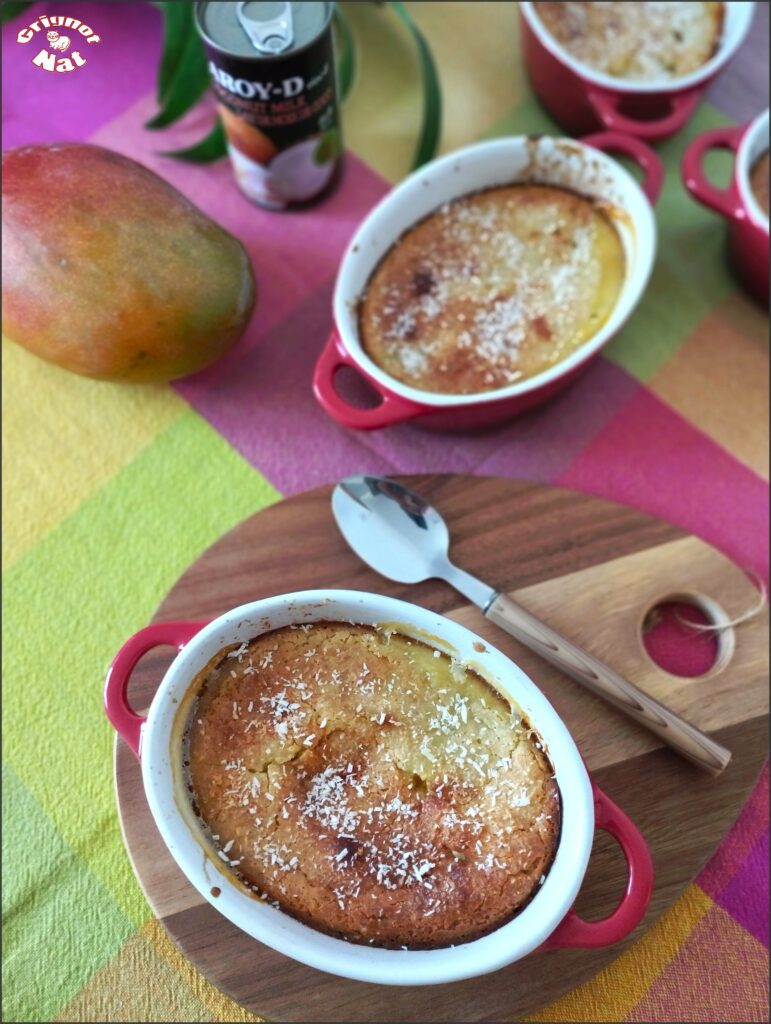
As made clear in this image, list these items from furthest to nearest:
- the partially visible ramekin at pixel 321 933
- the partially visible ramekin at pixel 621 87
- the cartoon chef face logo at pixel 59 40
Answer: the partially visible ramekin at pixel 621 87, the partially visible ramekin at pixel 321 933, the cartoon chef face logo at pixel 59 40

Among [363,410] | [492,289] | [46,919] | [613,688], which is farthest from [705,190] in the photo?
[46,919]

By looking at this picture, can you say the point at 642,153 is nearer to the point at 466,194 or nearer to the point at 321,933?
the point at 466,194

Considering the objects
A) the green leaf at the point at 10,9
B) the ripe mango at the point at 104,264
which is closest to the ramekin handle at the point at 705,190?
the ripe mango at the point at 104,264

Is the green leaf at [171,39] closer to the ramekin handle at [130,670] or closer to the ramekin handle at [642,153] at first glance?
the ramekin handle at [642,153]

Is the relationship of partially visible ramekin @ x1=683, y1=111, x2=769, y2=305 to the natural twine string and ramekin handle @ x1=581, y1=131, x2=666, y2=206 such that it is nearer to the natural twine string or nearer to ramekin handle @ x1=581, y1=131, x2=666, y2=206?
ramekin handle @ x1=581, y1=131, x2=666, y2=206

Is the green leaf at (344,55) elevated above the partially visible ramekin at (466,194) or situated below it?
above

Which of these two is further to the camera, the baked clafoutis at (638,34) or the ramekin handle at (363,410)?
the baked clafoutis at (638,34)
